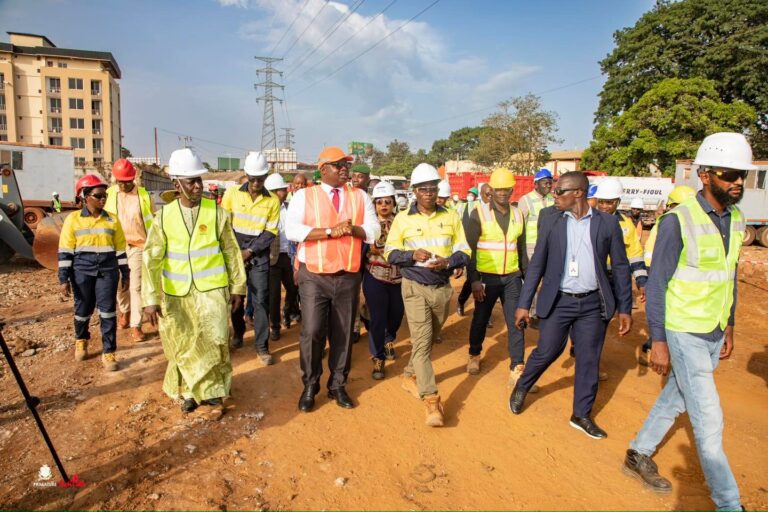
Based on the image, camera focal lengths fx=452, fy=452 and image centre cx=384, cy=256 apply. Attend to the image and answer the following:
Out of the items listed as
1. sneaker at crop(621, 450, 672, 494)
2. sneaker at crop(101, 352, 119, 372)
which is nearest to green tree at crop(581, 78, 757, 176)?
sneaker at crop(621, 450, 672, 494)

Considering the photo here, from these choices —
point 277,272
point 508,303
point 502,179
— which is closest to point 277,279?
point 277,272

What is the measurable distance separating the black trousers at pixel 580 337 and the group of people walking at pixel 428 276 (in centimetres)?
1

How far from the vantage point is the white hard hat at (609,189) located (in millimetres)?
4676

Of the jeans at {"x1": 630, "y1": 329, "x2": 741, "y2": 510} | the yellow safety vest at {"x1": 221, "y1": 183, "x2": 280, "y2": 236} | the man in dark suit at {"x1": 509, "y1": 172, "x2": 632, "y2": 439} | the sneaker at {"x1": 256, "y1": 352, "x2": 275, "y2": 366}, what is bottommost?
the sneaker at {"x1": 256, "y1": 352, "x2": 275, "y2": 366}

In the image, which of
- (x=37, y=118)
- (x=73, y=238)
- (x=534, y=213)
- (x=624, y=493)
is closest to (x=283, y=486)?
(x=624, y=493)

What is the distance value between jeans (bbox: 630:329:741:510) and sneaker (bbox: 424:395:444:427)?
1.53m

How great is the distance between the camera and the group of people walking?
2.59 metres

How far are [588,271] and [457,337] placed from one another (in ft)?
9.29

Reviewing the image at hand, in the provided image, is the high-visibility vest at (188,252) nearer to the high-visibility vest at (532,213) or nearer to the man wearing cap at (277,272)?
the man wearing cap at (277,272)

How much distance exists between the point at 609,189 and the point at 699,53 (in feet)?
94.7

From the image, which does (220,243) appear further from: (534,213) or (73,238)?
(534,213)

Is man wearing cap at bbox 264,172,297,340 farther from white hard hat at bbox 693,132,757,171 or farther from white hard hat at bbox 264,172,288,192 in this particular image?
white hard hat at bbox 693,132,757,171

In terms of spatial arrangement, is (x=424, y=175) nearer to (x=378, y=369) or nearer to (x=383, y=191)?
(x=383, y=191)

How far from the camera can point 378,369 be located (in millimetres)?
4551
